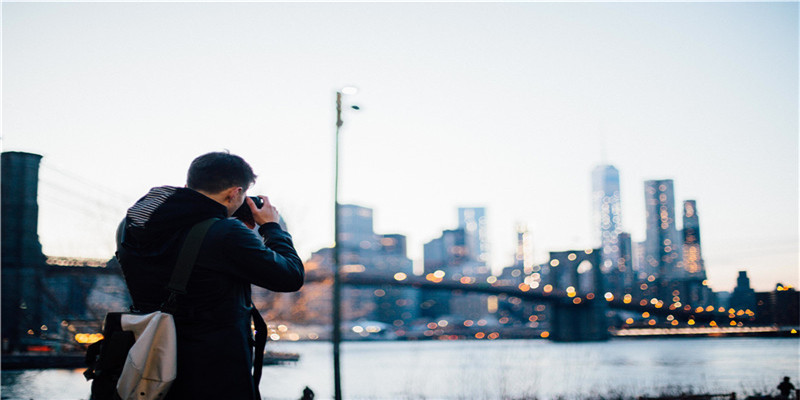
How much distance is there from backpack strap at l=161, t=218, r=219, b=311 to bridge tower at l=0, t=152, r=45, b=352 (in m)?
23.0

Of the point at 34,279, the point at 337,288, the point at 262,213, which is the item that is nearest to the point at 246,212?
the point at 262,213

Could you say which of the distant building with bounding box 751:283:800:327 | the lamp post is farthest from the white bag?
the distant building with bounding box 751:283:800:327

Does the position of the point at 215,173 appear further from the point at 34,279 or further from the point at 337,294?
the point at 34,279

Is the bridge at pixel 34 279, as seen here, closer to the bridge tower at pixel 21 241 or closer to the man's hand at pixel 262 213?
the bridge tower at pixel 21 241

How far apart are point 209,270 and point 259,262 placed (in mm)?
133

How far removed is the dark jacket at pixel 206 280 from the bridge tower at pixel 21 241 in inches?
900

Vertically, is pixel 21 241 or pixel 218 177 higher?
pixel 21 241

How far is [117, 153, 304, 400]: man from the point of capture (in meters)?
1.96

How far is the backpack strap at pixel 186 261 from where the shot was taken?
6.43 ft

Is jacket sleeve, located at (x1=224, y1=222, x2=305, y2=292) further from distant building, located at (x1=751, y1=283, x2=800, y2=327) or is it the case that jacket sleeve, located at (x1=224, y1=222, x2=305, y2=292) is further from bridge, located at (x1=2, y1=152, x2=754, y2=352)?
distant building, located at (x1=751, y1=283, x2=800, y2=327)

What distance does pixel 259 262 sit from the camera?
2006 millimetres

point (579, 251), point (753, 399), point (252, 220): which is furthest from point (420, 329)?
point (252, 220)

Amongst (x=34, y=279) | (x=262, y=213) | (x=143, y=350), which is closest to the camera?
(x=143, y=350)

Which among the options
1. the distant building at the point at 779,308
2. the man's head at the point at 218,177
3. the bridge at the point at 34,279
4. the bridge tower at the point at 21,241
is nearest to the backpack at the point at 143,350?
the man's head at the point at 218,177
